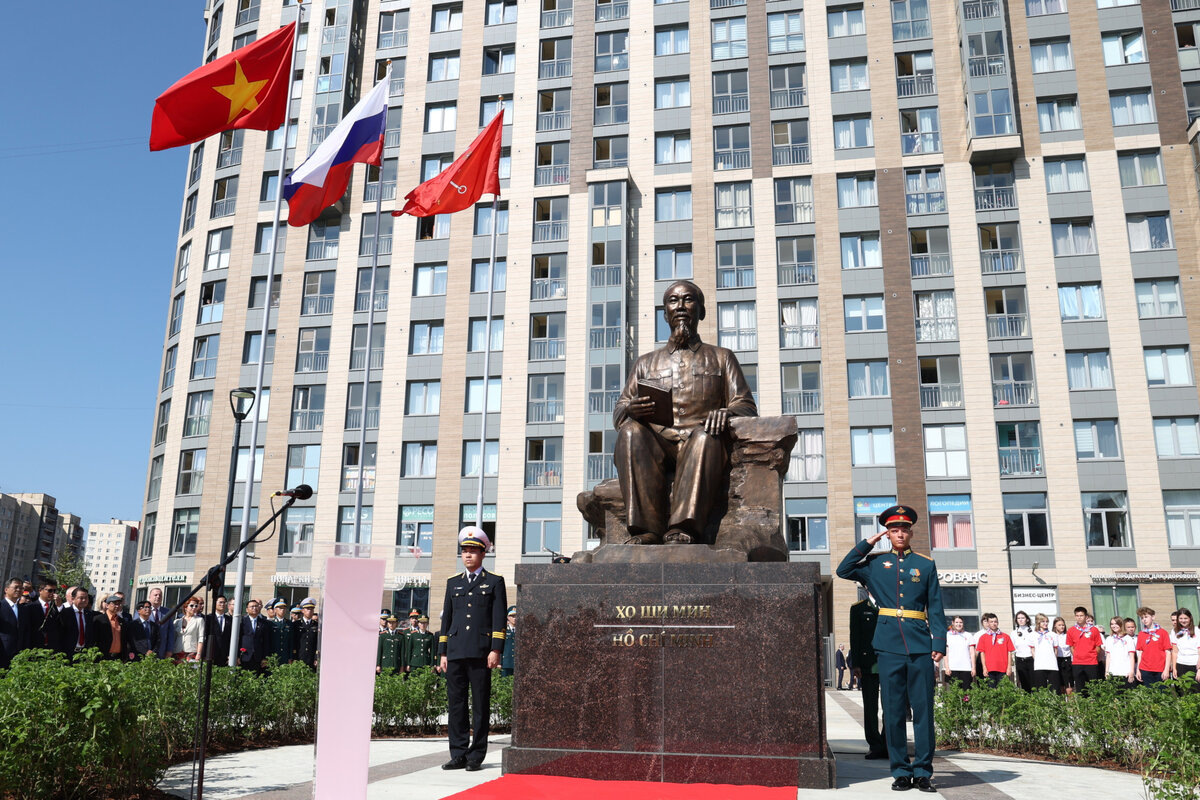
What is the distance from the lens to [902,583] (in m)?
7.64

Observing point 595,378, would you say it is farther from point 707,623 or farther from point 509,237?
point 707,623

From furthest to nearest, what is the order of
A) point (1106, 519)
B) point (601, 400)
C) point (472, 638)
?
point (601, 400)
point (1106, 519)
point (472, 638)

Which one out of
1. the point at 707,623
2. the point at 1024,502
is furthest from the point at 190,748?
the point at 1024,502

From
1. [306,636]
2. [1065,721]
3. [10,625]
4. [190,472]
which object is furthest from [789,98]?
[10,625]

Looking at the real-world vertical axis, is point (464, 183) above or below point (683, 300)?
above

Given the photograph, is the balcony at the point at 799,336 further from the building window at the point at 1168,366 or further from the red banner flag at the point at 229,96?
the red banner flag at the point at 229,96

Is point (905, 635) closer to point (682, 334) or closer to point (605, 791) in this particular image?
point (605, 791)

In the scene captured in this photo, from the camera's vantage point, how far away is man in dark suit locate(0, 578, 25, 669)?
36.4 ft

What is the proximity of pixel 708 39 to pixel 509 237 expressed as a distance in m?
13.3

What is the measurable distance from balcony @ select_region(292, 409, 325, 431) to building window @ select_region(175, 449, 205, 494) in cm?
481

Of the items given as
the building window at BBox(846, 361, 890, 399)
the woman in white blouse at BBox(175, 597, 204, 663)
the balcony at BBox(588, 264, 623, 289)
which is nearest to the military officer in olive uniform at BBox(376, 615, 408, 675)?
the woman in white blouse at BBox(175, 597, 204, 663)

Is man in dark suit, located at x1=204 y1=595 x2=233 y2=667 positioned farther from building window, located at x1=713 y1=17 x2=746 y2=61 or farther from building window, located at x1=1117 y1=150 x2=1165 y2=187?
building window, located at x1=1117 y1=150 x2=1165 y2=187

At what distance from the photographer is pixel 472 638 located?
337 inches

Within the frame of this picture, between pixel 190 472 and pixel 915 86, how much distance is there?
3781 cm
